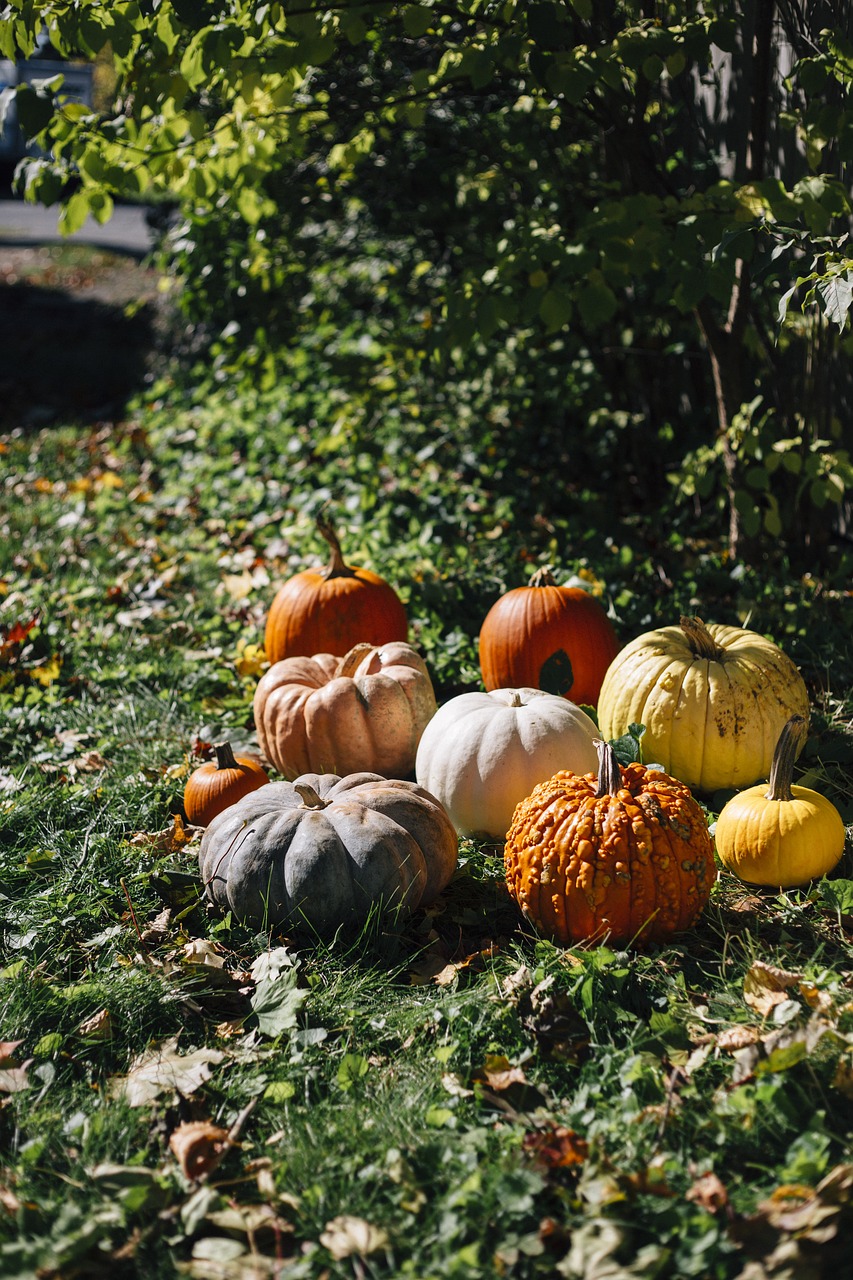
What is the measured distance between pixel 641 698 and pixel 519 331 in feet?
11.3

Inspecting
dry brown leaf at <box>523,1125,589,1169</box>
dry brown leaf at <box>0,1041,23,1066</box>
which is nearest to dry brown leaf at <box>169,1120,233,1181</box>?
dry brown leaf at <box>0,1041,23,1066</box>

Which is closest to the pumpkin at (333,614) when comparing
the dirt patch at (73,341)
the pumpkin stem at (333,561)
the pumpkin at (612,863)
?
the pumpkin stem at (333,561)

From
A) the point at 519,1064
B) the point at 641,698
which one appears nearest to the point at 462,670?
the point at 641,698

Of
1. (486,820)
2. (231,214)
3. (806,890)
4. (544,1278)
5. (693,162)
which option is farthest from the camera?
(231,214)

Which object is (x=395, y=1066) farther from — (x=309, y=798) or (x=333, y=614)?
(x=333, y=614)

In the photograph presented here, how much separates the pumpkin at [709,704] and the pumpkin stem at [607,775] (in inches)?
25.4

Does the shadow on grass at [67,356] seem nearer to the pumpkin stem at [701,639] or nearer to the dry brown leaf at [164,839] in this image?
the dry brown leaf at [164,839]

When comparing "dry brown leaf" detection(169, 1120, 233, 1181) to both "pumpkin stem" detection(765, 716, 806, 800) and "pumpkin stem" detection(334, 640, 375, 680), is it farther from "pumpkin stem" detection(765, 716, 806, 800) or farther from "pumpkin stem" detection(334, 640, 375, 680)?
"pumpkin stem" detection(334, 640, 375, 680)

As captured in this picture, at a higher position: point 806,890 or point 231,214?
point 231,214

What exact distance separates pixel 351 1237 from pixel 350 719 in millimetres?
1918

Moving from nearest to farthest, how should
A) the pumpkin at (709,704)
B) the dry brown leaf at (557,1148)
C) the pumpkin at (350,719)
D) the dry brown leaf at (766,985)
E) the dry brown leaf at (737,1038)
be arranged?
the dry brown leaf at (557,1148)
the dry brown leaf at (737,1038)
the dry brown leaf at (766,985)
the pumpkin at (709,704)
the pumpkin at (350,719)

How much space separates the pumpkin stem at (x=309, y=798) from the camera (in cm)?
306

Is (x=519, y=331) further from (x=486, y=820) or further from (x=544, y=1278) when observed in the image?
Result: (x=544, y=1278)

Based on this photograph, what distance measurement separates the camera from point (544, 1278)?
6.13ft
